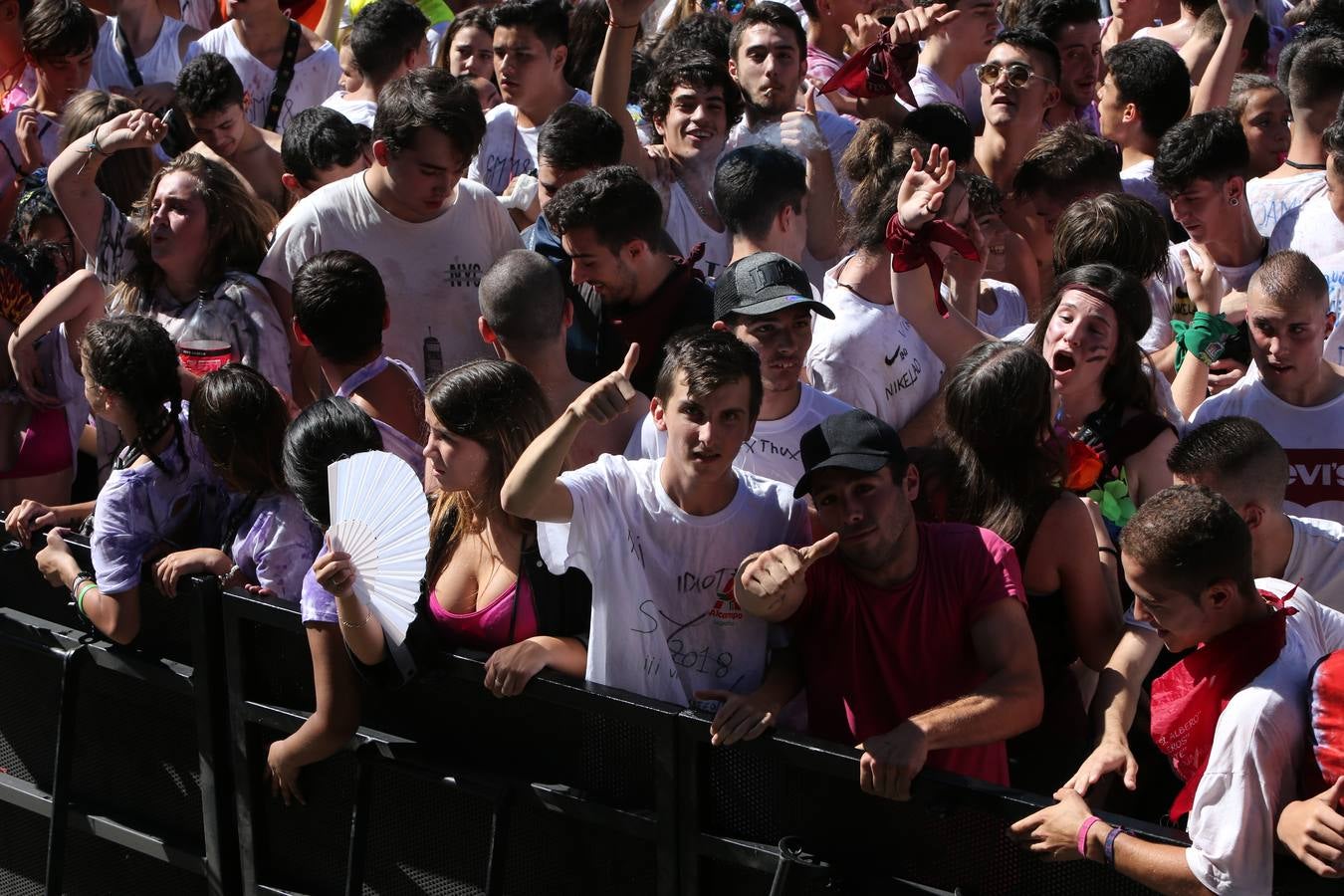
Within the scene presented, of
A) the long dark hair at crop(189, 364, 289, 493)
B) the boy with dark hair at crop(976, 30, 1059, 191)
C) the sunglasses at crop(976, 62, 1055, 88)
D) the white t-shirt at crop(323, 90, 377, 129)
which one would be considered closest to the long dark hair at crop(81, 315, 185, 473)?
the long dark hair at crop(189, 364, 289, 493)

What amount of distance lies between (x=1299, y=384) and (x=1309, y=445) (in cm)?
17

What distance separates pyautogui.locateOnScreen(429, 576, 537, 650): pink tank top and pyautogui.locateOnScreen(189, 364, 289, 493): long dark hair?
2.58 feet

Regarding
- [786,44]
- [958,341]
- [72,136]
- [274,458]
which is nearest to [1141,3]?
[786,44]

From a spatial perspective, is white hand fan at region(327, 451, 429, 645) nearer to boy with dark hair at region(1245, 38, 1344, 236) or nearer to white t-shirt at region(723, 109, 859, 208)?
white t-shirt at region(723, 109, 859, 208)

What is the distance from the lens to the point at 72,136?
5.66 m

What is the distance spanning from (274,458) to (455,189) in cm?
157

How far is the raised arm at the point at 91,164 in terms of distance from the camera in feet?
16.9

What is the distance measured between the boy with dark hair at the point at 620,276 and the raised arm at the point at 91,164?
147 cm

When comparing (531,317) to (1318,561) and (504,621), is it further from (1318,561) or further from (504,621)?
(1318,561)

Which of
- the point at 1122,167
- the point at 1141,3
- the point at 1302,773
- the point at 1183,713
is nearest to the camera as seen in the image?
the point at 1302,773

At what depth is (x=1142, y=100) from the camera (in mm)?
6363

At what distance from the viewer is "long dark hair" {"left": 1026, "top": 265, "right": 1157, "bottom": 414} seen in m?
4.12

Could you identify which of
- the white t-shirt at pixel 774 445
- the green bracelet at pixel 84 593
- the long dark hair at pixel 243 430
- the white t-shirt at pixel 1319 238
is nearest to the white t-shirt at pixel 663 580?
the white t-shirt at pixel 774 445

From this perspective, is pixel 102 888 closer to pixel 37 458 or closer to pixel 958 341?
pixel 37 458
